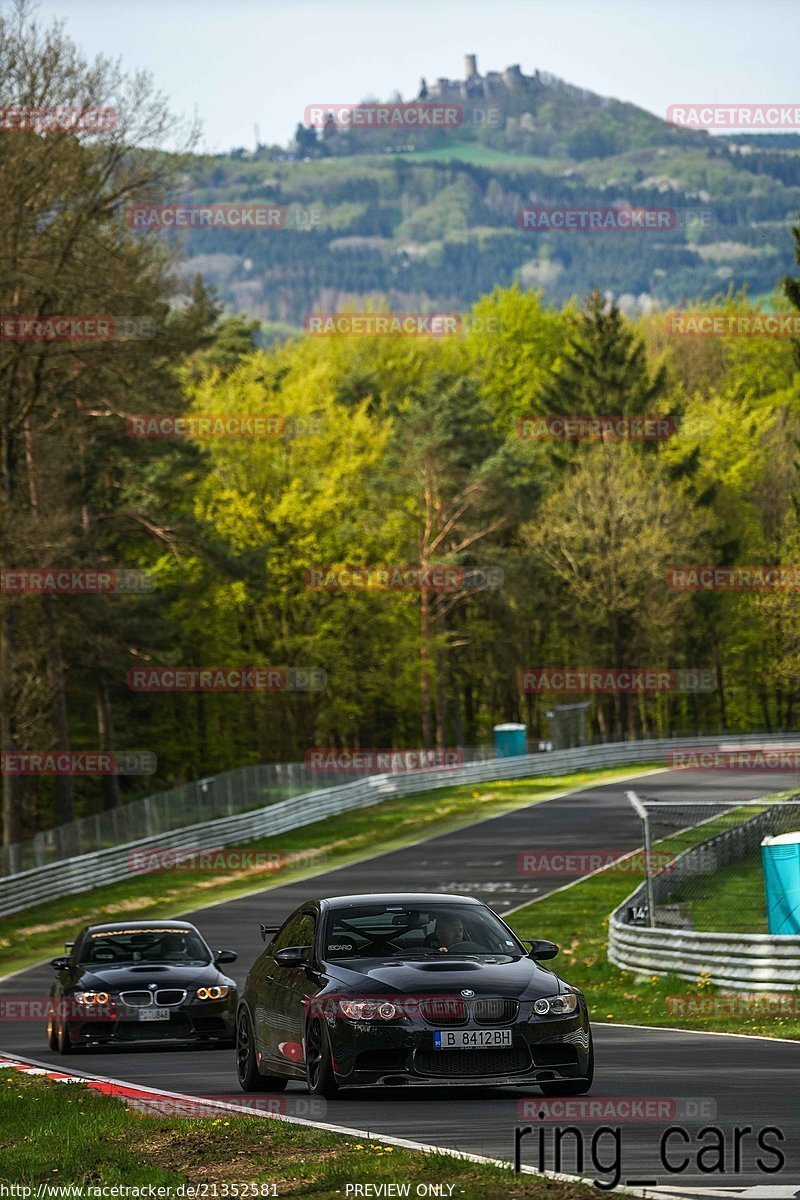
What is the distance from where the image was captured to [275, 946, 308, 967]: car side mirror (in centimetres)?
1223

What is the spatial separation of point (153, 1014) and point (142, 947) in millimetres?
1574

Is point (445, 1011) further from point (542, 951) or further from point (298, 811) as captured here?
point (298, 811)

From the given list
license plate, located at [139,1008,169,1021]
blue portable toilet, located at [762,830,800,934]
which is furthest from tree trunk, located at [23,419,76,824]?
license plate, located at [139,1008,169,1021]

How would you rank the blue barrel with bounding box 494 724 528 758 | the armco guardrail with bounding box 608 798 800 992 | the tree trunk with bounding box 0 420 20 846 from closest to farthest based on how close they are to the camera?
the armco guardrail with bounding box 608 798 800 992 → the tree trunk with bounding box 0 420 20 846 → the blue barrel with bounding box 494 724 528 758

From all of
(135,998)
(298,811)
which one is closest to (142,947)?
(135,998)

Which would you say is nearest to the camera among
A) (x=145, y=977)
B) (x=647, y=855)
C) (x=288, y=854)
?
(x=145, y=977)

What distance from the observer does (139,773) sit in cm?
6319

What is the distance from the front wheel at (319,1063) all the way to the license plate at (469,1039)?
700 millimetres

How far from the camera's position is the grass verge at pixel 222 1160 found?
8.14m

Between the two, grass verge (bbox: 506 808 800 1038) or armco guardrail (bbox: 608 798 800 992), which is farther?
armco guardrail (bbox: 608 798 800 992)

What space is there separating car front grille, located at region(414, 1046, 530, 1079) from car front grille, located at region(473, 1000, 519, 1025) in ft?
0.54

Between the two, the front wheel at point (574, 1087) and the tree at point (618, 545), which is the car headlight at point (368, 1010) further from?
the tree at point (618, 545)

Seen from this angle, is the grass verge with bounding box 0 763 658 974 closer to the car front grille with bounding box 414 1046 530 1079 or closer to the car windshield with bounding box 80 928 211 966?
the car windshield with bounding box 80 928 211 966

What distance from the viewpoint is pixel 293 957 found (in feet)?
40.2
